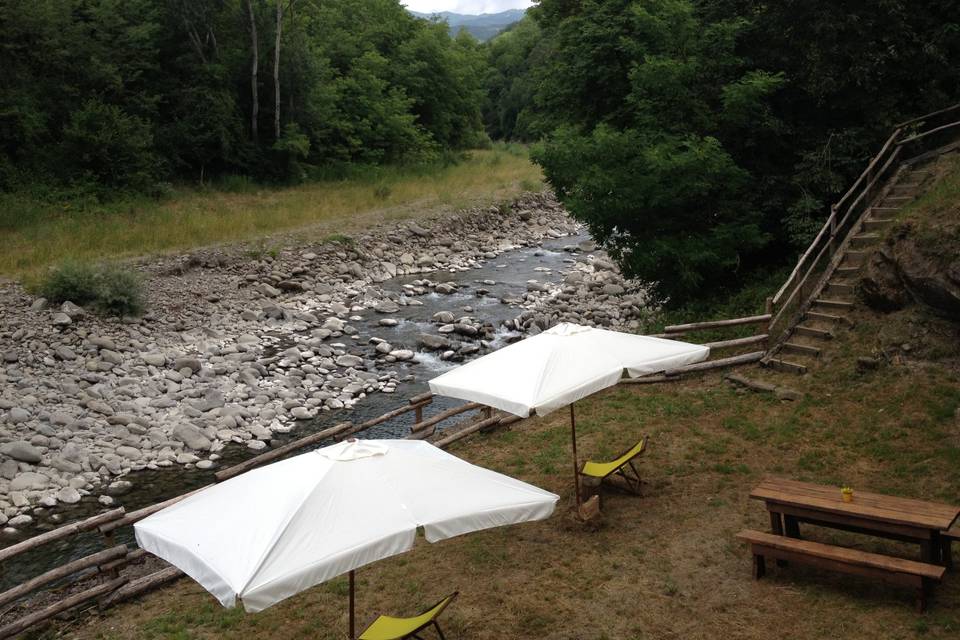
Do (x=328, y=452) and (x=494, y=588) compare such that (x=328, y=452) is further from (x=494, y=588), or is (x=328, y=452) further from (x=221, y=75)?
(x=221, y=75)

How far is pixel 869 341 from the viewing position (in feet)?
37.7

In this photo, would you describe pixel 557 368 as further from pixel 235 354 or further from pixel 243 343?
pixel 243 343

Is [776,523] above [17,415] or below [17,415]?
above

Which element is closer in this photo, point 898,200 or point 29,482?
point 29,482

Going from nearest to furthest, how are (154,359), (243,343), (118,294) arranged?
1. (154,359)
2. (118,294)
3. (243,343)

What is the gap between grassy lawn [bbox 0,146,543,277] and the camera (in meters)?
23.1

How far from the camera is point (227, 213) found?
1155 inches

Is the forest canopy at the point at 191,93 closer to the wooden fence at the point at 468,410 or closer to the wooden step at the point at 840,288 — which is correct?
the wooden fence at the point at 468,410

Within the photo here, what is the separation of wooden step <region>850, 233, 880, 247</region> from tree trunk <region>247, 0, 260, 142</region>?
94.2ft

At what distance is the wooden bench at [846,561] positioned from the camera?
6078 millimetres

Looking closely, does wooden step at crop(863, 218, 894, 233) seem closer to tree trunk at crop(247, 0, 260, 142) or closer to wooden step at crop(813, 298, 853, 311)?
wooden step at crop(813, 298, 853, 311)

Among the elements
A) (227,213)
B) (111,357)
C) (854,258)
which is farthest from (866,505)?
(227,213)

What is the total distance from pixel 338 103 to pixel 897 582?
3995cm

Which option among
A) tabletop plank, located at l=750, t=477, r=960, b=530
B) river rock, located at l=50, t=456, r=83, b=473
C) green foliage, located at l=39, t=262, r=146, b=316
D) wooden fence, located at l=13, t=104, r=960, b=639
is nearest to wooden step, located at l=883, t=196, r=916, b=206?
wooden fence, located at l=13, t=104, r=960, b=639
